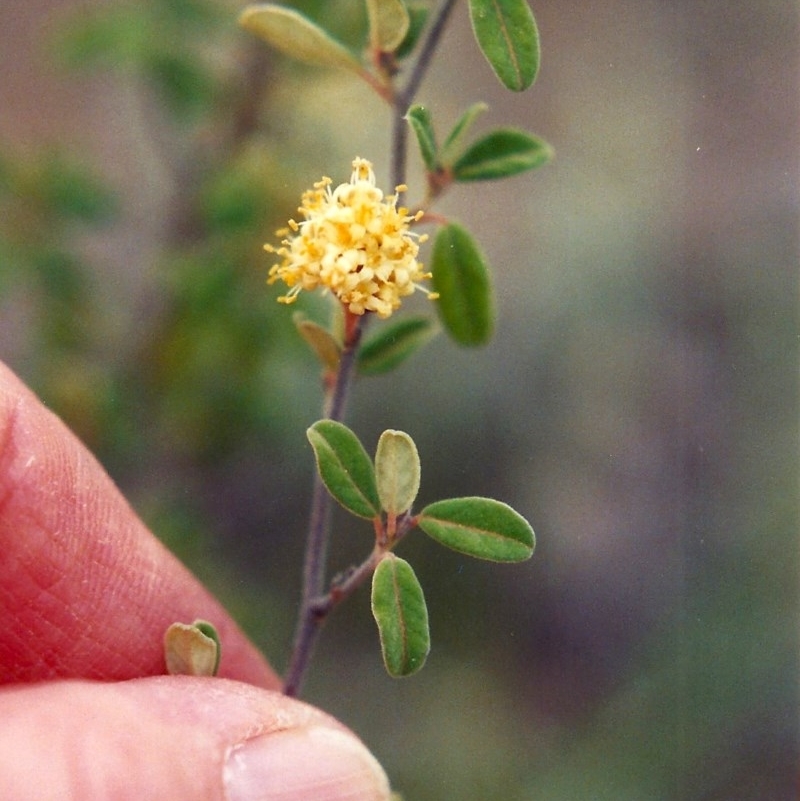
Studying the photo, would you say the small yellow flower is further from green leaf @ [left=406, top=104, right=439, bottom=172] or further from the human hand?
the human hand

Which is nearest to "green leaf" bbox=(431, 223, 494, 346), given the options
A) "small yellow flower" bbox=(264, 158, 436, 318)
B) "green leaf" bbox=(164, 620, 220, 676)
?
"small yellow flower" bbox=(264, 158, 436, 318)

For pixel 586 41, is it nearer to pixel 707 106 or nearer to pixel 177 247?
pixel 707 106

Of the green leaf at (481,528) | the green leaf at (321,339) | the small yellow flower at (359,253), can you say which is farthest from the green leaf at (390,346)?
the green leaf at (481,528)

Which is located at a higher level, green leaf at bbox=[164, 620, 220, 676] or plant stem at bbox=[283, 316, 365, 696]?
plant stem at bbox=[283, 316, 365, 696]

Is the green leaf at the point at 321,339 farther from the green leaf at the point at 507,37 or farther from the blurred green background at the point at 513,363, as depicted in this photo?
the blurred green background at the point at 513,363

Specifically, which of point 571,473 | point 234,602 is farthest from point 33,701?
point 571,473

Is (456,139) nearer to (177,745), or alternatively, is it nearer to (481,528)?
(481,528)

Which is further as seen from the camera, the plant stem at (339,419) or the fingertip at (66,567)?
the fingertip at (66,567)
